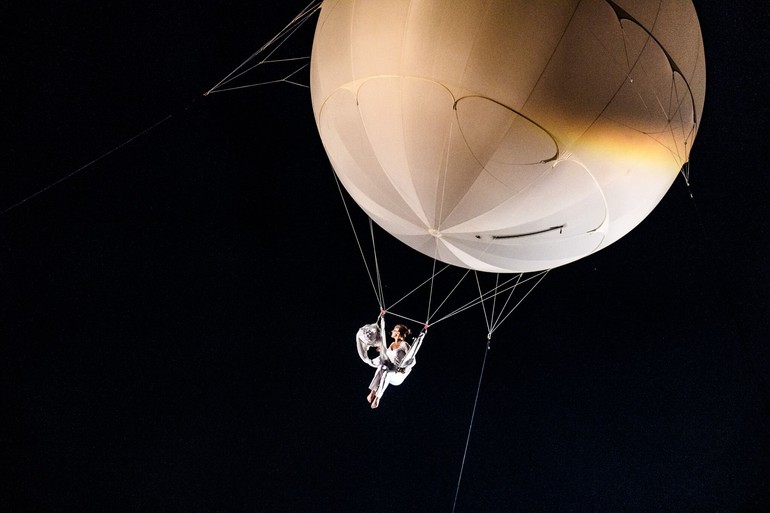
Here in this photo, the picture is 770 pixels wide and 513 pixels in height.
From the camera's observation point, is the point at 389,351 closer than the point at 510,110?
No

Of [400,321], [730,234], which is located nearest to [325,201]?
[400,321]

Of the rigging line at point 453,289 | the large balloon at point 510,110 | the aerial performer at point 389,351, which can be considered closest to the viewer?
the large balloon at point 510,110

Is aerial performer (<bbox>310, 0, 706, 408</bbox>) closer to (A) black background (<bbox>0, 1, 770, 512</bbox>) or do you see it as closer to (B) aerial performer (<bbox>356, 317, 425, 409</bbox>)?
(B) aerial performer (<bbox>356, 317, 425, 409</bbox>)

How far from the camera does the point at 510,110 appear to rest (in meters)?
2.54

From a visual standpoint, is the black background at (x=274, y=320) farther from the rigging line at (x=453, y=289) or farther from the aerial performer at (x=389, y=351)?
the aerial performer at (x=389, y=351)

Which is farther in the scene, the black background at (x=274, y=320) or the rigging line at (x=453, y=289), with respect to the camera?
the rigging line at (x=453, y=289)

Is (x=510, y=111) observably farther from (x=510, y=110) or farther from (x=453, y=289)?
(x=453, y=289)

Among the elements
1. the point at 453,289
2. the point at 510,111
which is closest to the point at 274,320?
the point at 453,289

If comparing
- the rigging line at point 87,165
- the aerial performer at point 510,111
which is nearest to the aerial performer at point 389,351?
the aerial performer at point 510,111

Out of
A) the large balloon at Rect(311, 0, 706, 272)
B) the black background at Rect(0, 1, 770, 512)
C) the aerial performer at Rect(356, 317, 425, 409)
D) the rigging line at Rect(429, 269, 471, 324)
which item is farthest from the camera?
the rigging line at Rect(429, 269, 471, 324)

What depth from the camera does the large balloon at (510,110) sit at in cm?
251

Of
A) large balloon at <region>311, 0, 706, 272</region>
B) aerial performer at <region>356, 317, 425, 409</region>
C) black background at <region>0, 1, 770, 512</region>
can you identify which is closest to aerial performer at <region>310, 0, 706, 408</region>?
large balloon at <region>311, 0, 706, 272</region>

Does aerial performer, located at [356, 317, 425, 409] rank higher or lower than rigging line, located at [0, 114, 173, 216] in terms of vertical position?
lower

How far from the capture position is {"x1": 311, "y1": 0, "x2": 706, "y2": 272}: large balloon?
2506mm
